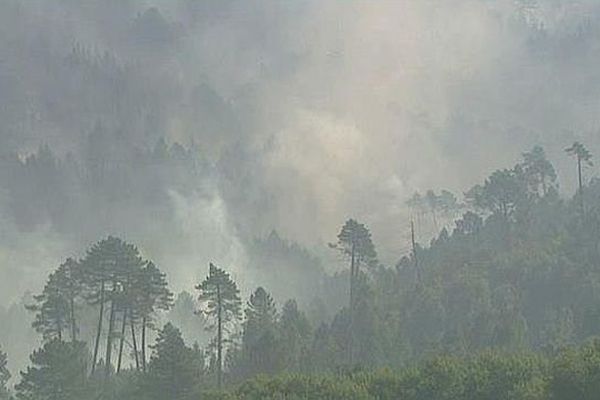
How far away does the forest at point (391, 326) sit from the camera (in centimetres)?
5184

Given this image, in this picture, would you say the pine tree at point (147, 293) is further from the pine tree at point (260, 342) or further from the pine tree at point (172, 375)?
the pine tree at point (172, 375)

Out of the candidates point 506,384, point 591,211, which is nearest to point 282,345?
point 506,384

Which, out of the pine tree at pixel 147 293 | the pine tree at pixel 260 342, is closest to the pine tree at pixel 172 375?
the pine tree at pixel 260 342

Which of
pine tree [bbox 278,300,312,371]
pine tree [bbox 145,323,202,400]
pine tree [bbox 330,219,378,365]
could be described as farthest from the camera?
pine tree [bbox 330,219,378,365]

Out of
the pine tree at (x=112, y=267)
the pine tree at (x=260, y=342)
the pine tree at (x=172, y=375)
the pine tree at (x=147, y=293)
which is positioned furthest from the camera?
the pine tree at (x=112, y=267)

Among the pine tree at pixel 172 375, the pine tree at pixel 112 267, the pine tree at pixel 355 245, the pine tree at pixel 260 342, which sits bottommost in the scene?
the pine tree at pixel 172 375

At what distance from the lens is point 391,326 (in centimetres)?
9212

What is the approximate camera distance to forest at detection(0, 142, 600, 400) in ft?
170

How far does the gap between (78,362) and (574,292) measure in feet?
180

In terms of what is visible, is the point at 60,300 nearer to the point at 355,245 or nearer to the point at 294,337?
the point at 294,337

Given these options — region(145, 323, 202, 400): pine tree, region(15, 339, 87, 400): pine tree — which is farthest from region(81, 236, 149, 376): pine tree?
region(145, 323, 202, 400): pine tree

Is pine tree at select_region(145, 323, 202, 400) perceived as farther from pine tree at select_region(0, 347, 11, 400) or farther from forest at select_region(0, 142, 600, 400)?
pine tree at select_region(0, 347, 11, 400)

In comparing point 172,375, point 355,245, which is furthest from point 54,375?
point 355,245

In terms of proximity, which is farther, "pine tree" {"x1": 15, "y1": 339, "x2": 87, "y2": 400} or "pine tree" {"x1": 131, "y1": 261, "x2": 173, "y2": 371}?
"pine tree" {"x1": 131, "y1": 261, "x2": 173, "y2": 371}
